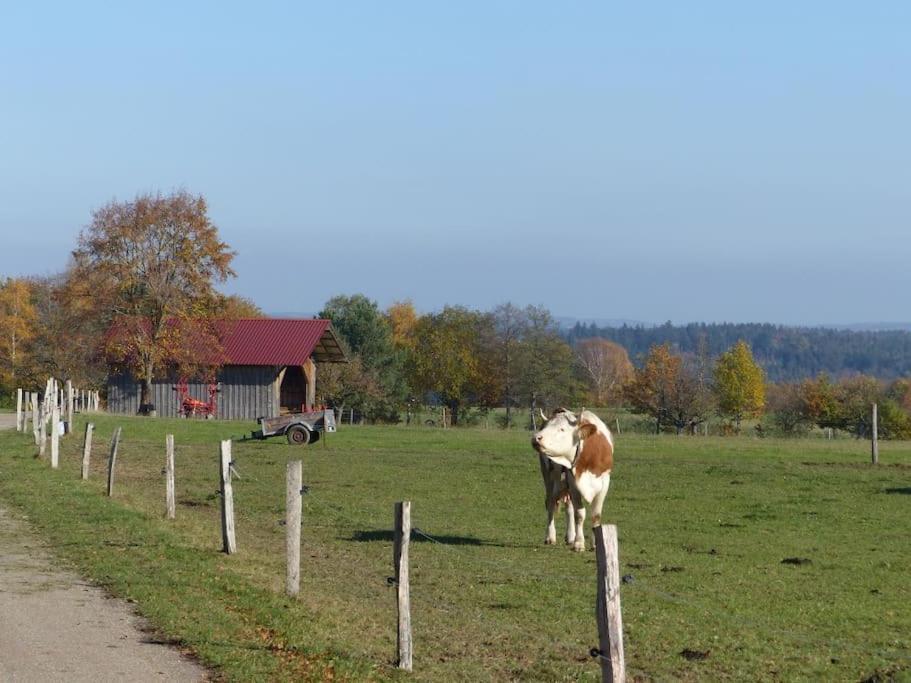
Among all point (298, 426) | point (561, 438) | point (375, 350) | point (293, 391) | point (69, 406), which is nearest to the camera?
point (561, 438)

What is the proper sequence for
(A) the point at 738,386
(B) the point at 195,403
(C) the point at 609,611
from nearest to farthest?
(C) the point at 609,611, (B) the point at 195,403, (A) the point at 738,386

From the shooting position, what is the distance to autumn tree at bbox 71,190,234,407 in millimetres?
68438

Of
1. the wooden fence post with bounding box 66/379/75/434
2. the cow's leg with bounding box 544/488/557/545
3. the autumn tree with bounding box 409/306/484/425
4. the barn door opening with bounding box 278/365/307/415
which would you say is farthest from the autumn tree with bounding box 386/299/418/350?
the cow's leg with bounding box 544/488/557/545

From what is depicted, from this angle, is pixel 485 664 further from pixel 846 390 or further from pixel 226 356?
pixel 846 390

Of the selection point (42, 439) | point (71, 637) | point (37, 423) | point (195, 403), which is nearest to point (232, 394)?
point (195, 403)

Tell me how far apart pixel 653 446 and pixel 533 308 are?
2363 inches

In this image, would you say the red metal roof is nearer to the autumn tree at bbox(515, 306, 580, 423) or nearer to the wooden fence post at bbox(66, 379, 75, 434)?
the wooden fence post at bbox(66, 379, 75, 434)

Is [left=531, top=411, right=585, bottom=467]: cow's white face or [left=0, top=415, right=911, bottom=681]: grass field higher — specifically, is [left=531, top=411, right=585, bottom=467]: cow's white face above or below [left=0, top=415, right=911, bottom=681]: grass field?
above

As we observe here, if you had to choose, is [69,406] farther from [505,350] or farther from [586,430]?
[505,350]

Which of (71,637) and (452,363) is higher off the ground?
(452,363)

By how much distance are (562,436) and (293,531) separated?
570 centimetres

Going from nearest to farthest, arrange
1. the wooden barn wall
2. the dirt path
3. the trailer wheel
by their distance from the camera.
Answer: the dirt path → the trailer wheel → the wooden barn wall

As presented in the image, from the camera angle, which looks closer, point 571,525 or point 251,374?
point 571,525

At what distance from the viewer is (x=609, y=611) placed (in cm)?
862
